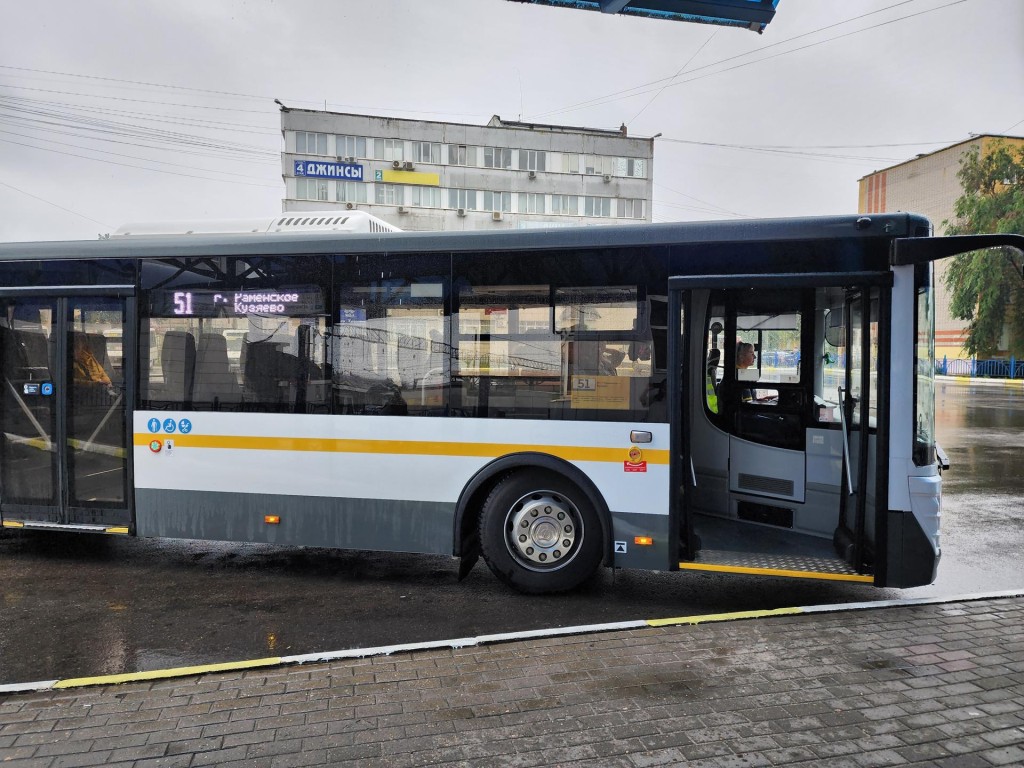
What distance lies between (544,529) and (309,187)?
53.4 meters

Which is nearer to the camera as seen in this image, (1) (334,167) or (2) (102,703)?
(2) (102,703)

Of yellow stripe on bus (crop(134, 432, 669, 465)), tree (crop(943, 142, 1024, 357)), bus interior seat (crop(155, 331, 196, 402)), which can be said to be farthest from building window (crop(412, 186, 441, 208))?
yellow stripe on bus (crop(134, 432, 669, 465))

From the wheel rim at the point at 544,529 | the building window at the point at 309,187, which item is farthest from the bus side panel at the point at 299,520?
the building window at the point at 309,187

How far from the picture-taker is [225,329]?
6.42m

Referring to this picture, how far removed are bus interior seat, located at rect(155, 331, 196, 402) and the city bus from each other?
21 mm

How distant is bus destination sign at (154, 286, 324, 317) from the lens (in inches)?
245

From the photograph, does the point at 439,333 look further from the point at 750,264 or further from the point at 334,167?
the point at 334,167

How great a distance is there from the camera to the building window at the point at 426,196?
56.6 metres

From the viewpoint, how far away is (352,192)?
54.8m

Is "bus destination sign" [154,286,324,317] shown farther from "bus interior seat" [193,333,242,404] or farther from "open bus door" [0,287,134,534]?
"open bus door" [0,287,134,534]

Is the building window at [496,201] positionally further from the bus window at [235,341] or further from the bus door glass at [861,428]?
the bus door glass at [861,428]

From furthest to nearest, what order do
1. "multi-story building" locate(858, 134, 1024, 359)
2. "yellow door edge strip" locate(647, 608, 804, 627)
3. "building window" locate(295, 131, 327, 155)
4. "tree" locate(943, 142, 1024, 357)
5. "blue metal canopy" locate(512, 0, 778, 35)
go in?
1. "building window" locate(295, 131, 327, 155)
2. "multi-story building" locate(858, 134, 1024, 359)
3. "tree" locate(943, 142, 1024, 357)
4. "blue metal canopy" locate(512, 0, 778, 35)
5. "yellow door edge strip" locate(647, 608, 804, 627)

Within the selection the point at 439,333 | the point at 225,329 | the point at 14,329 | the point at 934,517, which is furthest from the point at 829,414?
the point at 14,329

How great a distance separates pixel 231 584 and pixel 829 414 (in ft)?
17.8
